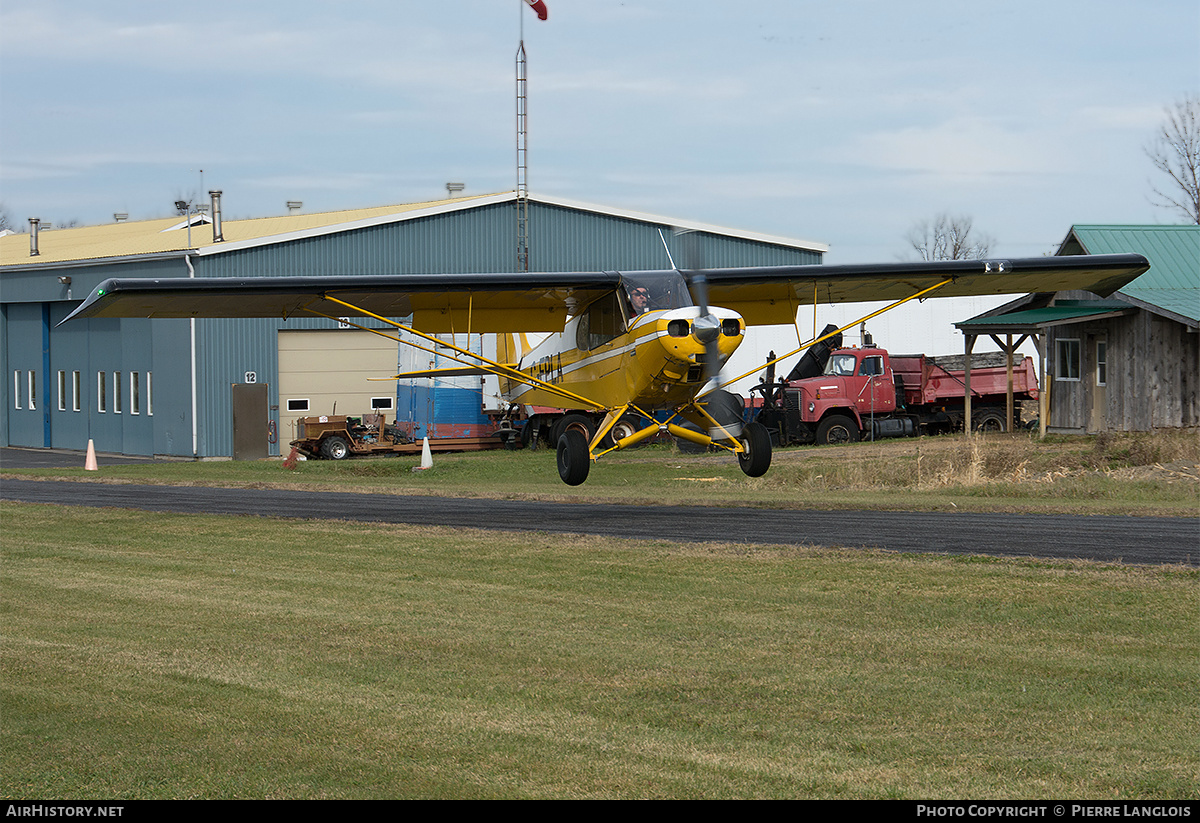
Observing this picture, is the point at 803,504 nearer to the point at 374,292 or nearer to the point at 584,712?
the point at 374,292

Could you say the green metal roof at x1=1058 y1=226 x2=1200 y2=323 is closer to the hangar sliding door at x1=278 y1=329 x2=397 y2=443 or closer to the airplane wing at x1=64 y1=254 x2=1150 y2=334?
the airplane wing at x1=64 y1=254 x2=1150 y2=334

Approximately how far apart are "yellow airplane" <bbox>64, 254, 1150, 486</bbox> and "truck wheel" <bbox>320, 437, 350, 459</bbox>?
17.1 meters

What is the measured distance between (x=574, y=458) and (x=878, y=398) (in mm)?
19241

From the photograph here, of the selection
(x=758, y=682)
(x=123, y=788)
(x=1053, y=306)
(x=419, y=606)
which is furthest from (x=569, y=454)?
(x=1053, y=306)

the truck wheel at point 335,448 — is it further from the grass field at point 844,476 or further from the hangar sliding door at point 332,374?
the hangar sliding door at point 332,374

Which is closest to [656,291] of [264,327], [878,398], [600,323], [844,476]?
[600,323]

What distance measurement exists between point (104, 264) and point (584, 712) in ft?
137

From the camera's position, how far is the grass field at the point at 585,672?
19.9ft

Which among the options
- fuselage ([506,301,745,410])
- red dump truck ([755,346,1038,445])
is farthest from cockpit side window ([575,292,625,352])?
red dump truck ([755,346,1038,445])

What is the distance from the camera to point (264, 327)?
41969 mm

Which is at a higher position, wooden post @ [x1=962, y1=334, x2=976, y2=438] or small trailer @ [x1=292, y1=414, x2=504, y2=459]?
wooden post @ [x1=962, y1=334, x2=976, y2=438]

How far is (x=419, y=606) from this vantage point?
11.0 meters

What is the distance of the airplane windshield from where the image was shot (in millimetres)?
18359

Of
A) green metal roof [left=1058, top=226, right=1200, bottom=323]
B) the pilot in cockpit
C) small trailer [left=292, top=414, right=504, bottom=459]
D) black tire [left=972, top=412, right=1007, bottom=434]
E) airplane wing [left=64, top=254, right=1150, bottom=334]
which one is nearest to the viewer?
the pilot in cockpit
